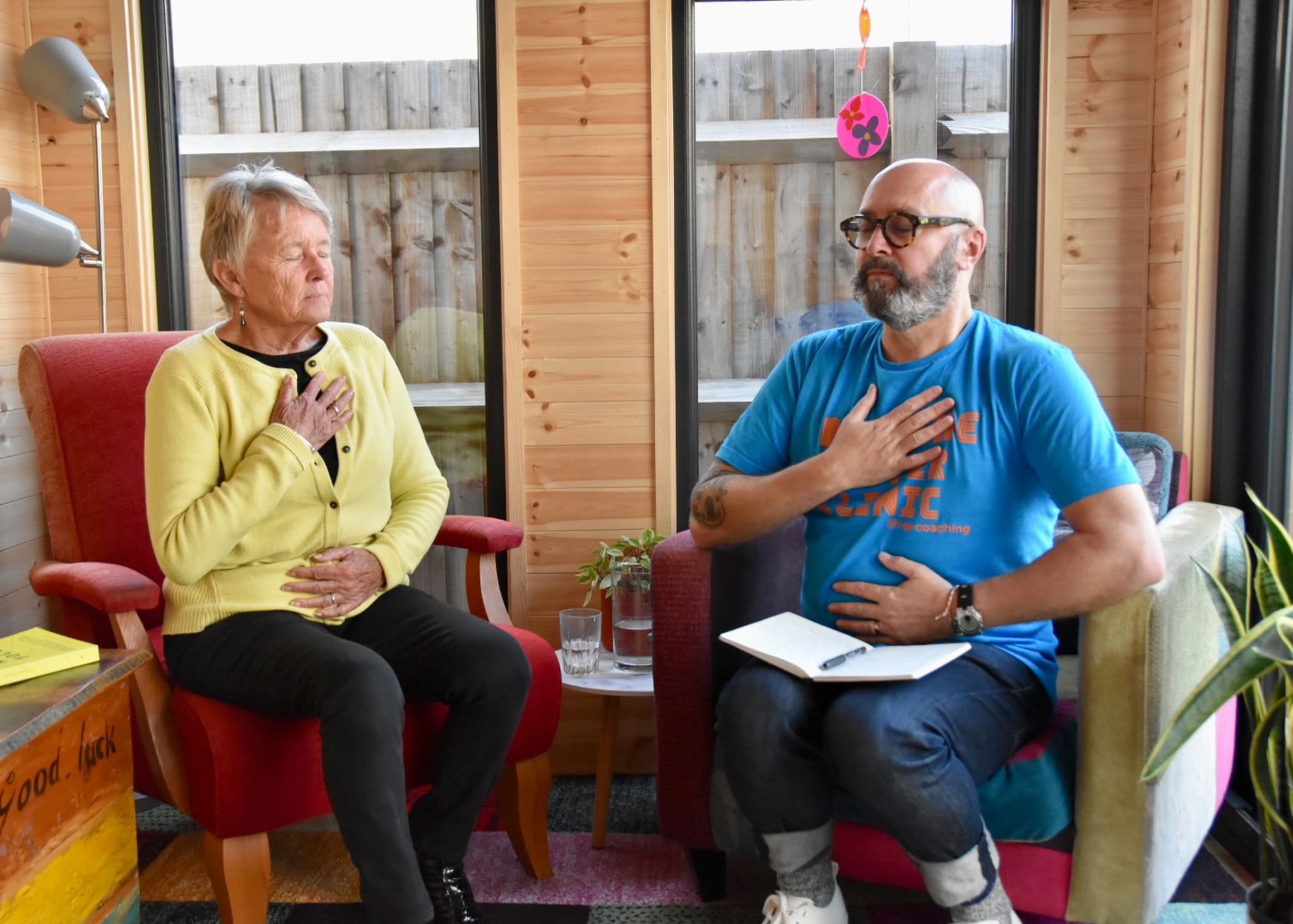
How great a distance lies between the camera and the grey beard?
76.8 inches

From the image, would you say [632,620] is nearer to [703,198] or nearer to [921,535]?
[921,535]

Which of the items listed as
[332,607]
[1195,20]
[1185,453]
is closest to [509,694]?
[332,607]

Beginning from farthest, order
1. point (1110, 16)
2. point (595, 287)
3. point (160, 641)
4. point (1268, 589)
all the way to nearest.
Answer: point (595, 287)
point (1110, 16)
point (160, 641)
point (1268, 589)

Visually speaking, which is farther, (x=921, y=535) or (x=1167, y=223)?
(x=1167, y=223)

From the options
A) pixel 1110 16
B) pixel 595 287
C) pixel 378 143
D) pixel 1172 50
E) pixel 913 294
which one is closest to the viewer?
pixel 913 294

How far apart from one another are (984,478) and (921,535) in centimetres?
13

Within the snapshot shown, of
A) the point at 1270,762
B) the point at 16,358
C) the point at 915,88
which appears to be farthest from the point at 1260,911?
the point at 16,358

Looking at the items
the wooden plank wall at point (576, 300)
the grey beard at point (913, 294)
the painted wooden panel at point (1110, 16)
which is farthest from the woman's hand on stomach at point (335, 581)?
the painted wooden panel at point (1110, 16)

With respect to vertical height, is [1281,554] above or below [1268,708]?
above

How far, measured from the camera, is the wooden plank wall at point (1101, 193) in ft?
8.84

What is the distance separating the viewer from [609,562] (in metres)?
2.73

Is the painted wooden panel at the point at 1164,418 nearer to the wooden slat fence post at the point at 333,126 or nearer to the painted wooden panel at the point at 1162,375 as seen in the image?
the painted wooden panel at the point at 1162,375

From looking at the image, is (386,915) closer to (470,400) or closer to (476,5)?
(470,400)

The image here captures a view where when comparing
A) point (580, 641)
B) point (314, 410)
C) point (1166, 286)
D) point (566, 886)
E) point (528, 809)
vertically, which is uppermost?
point (1166, 286)
